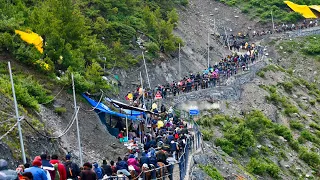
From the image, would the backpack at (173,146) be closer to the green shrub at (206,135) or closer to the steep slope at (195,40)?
the green shrub at (206,135)

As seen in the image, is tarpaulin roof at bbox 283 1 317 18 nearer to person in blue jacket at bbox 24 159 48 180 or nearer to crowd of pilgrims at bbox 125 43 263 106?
crowd of pilgrims at bbox 125 43 263 106

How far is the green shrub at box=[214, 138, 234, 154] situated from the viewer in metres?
35.5

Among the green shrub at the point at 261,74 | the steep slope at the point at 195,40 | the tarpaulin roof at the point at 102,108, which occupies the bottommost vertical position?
the green shrub at the point at 261,74

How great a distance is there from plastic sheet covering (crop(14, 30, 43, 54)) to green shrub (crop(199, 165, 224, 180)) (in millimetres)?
11404

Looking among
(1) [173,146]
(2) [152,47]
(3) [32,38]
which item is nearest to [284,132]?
(2) [152,47]

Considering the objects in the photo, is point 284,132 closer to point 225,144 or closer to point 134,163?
point 225,144

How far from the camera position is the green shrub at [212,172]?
86.8 ft

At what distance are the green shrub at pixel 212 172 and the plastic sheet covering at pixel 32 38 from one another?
11.4 m

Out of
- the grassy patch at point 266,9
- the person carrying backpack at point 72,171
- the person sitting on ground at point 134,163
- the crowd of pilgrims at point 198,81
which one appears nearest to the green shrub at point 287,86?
the crowd of pilgrims at point 198,81

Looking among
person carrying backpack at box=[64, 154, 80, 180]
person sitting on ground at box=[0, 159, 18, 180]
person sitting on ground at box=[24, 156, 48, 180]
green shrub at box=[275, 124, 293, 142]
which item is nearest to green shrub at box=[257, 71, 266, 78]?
green shrub at box=[275, 124, 293, 142]

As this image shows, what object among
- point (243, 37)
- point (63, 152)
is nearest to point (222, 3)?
point (243, 37)

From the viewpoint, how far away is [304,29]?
242ft

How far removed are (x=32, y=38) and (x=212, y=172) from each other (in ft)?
40.9

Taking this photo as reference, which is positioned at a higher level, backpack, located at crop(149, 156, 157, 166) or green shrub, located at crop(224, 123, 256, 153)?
backpack, located at crop(149, 156, 157, 166)
